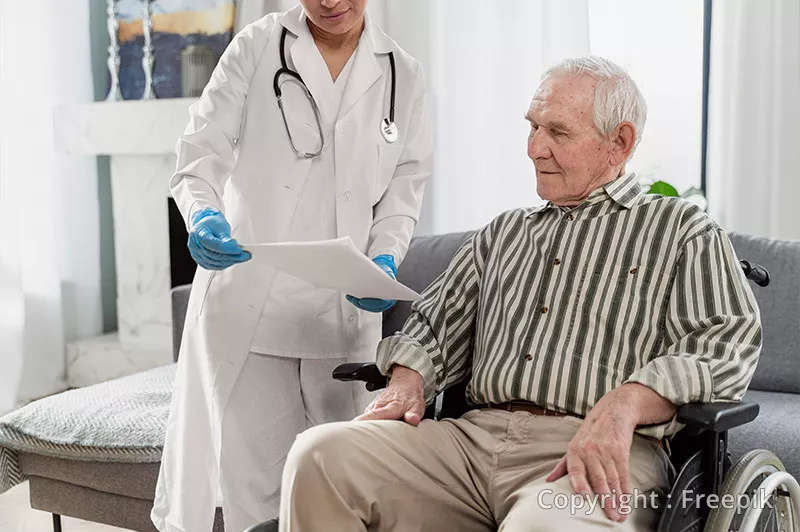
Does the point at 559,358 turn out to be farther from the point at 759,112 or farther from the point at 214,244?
the point at 759,112

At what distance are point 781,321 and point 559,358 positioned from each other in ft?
3.62

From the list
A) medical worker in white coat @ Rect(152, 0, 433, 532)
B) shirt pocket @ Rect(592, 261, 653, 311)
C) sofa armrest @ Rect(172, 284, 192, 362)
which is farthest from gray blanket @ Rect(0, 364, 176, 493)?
shirt pocket @ Rect(592, 261, 653, 311)

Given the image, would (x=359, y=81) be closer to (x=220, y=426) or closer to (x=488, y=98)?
(x=220, y=426)

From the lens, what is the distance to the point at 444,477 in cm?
144

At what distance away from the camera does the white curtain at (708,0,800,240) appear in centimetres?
299

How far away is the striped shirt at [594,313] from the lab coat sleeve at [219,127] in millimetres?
445

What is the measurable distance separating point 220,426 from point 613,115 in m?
0.89

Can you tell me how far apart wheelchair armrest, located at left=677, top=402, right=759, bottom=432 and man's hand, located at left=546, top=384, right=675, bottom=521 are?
0.05m

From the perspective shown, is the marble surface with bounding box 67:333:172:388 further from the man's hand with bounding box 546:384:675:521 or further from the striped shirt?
the man's hand with bounding box 546:384:675:521

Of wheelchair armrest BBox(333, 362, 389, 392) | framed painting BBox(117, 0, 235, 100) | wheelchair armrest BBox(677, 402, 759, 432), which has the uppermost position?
framed painting BBox(117, 0, 235, 100)

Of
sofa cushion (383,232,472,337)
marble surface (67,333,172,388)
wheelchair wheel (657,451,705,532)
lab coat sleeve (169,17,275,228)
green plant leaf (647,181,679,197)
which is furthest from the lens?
marble surface (67,333,172,388)

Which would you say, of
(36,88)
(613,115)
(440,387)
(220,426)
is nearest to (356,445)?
(440,387)

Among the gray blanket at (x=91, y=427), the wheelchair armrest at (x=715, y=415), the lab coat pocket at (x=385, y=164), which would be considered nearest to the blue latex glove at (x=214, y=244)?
the lab coat pocket at (x=385, y=164)

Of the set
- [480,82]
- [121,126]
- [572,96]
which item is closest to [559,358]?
[572,96]
